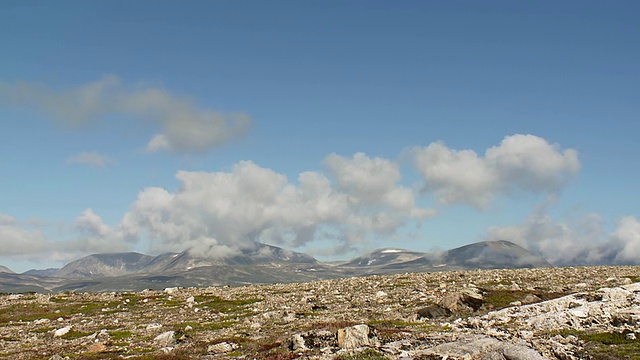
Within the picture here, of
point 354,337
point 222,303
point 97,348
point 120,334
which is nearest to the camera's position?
point 354,337

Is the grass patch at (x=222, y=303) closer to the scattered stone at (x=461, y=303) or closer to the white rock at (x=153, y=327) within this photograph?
the white rock at (x=153, y=327)

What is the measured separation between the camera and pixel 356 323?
40500 mm

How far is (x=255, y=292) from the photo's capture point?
3206 inches

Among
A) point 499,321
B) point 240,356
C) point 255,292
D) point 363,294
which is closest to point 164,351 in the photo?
point 240,356

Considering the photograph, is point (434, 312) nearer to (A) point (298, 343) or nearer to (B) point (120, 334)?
(A) point (298, 343)

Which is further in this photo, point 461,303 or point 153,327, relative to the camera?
point 153,327

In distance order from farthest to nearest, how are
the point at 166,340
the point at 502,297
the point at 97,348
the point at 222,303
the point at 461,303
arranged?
the point at 222,303
the point at 502,297
the point at 461,303
the point at 166,340
the point at 97,348

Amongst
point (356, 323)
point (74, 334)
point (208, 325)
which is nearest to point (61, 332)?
point (74, 334)

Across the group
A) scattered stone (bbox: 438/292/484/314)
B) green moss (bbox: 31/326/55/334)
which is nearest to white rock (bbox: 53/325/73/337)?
green moss (bbox: 31/326/55/334)

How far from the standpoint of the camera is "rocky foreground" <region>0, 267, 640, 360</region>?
2873 centimetres

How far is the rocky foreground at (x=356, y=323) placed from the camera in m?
28.7

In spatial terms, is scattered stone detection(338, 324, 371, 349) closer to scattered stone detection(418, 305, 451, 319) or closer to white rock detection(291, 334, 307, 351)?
white rock detection(291, 334, 307, 351)

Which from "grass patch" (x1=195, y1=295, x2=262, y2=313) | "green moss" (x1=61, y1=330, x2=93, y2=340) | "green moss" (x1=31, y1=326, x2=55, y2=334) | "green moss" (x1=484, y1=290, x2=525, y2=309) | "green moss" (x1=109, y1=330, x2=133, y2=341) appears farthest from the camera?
"grass patch" (x1=195, y1=295, x2=262, y2=313)

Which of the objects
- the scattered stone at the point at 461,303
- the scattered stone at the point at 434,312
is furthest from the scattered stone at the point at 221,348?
the scattered stone at the point at 461,303
